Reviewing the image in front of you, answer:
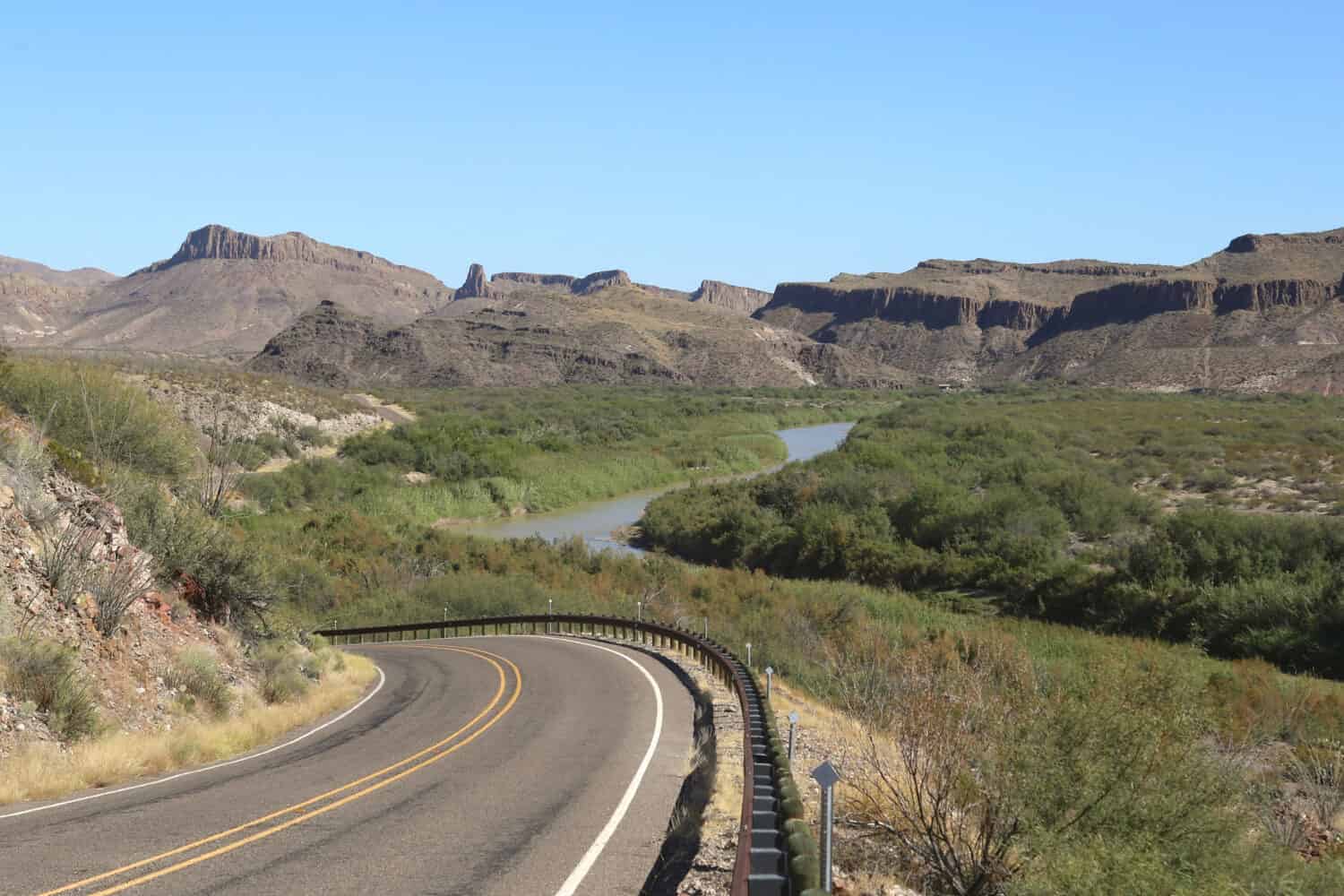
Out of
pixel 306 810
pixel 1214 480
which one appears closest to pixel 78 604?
pixel 306 810

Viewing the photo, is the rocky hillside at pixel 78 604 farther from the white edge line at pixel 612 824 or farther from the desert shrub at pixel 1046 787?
the desert shrub at pixel 1046 787

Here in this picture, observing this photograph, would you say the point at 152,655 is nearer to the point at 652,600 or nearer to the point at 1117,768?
the point at 1117,768

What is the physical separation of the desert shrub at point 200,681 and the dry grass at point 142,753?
1.01 feet

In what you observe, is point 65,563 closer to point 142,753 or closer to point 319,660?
point 142,753

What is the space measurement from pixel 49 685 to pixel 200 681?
127 inches

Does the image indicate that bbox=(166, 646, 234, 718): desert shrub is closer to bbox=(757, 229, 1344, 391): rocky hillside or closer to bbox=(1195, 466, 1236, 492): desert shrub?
bbox=(1195, 466, 1236, 492): desert shrub

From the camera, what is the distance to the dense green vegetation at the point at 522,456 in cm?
6122

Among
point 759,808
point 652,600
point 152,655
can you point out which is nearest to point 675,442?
point 652,600

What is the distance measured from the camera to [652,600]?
3734 cm

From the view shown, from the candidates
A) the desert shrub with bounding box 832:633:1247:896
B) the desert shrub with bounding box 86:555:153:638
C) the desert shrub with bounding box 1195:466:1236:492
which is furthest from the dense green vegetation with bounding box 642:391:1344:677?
the desert shrub with bounding box 86:555:153:638

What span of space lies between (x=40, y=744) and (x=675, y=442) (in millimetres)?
78223

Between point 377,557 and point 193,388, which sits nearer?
point 377,557

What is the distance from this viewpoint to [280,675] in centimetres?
1750

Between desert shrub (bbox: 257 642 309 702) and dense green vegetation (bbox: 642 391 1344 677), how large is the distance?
21105mm
